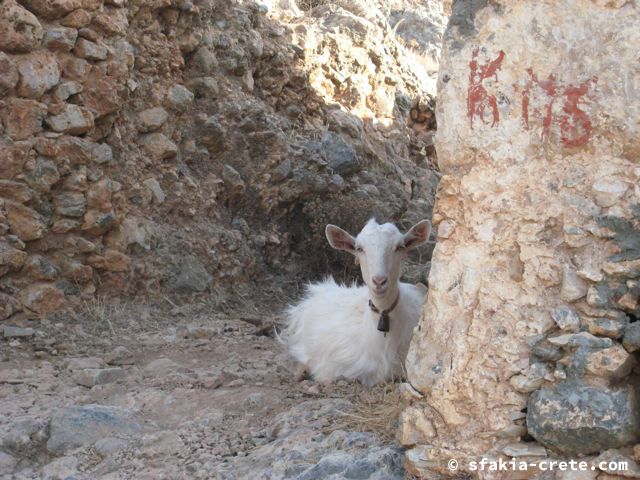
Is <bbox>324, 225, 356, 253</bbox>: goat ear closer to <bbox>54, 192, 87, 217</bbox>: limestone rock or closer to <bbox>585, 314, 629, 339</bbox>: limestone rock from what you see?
<bbox>54, 192, 87, 217</bbox>: limestone rock

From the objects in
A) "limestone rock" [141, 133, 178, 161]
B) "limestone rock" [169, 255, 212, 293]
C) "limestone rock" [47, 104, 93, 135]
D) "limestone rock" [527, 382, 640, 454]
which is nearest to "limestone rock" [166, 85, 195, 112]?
"limestone rock" [141, 133, 178, 161]

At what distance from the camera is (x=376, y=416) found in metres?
4.66

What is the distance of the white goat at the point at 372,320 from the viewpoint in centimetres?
593

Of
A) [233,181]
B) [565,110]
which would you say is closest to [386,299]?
[565,110]

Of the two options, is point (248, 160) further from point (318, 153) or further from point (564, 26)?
point (564, 26)

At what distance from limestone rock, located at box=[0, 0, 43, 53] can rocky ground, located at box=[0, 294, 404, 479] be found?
7.77 feet

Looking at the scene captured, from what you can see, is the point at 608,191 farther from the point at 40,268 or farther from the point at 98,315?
the point at 40,268

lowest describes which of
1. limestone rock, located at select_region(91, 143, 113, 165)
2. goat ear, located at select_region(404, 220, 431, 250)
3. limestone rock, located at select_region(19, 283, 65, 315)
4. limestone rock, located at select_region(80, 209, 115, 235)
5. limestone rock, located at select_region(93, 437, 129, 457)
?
limestone rock, located at select_region(93, 437, 129, 457)

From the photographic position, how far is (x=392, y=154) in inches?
Result: 451

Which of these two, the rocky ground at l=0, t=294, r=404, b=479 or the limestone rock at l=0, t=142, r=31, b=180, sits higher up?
the limestone rock at l=0, t=142, r=31, b=180

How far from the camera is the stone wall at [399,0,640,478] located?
3.46m

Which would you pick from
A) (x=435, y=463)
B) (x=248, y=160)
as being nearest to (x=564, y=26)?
(x=435, y=463)

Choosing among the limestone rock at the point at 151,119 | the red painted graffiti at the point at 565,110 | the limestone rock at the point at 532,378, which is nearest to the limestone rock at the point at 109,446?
the limestone rock at the point at 532,378

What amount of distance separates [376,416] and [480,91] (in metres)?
1.97
